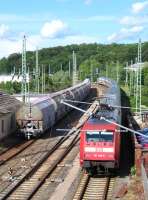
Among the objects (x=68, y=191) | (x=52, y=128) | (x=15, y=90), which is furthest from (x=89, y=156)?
(x=15, y=90)

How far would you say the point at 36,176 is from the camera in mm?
24859

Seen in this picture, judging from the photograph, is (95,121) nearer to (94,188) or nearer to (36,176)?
(94,188)

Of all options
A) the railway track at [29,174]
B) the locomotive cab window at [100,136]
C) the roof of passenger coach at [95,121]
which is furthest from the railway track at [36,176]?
the roof of passenger coach at [95,121]

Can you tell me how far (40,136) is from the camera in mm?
38656

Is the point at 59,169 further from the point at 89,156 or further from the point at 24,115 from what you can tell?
the point at 24,115

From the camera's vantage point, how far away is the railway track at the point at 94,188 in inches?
829

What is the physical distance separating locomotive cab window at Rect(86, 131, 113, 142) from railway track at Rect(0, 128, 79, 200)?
9.47 ft

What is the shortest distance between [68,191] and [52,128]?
21.5 meters

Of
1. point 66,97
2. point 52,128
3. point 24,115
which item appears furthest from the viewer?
point 66,97

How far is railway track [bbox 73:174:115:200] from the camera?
69.1 ft

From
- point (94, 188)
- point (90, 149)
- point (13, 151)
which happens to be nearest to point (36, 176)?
point (90, 149)

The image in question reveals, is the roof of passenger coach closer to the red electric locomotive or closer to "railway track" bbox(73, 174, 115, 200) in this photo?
the red electric locomotive

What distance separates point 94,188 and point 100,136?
116 inches

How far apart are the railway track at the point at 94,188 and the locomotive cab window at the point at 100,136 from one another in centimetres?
189
